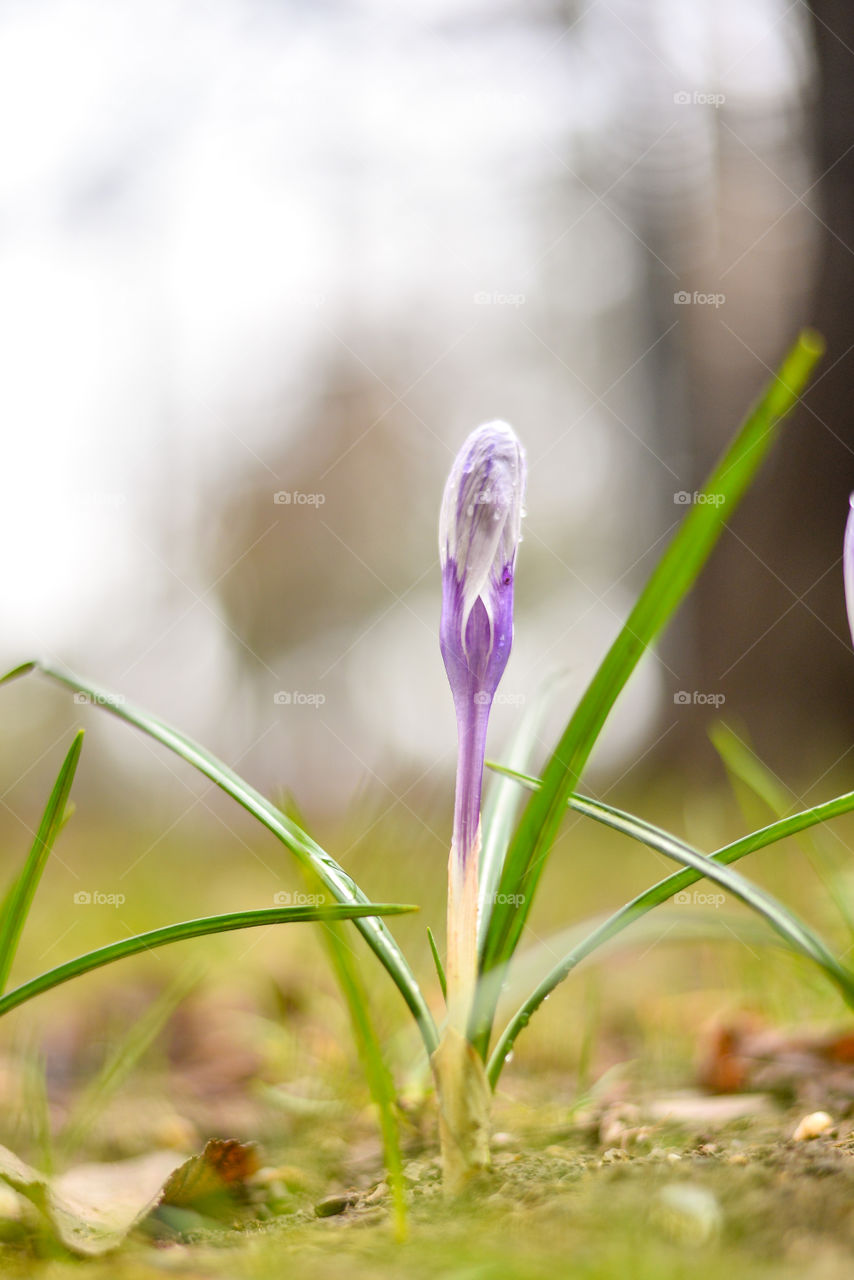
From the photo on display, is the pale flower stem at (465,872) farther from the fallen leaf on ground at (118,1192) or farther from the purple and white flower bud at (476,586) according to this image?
the fallen leaf on ground at (118,1192)

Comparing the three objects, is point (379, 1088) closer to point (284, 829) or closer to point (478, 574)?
point (284, 829)

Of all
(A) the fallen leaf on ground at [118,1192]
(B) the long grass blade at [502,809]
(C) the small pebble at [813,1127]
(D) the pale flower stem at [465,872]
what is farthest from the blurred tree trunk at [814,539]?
(A) the fallen leaf on ground at [118,1192]

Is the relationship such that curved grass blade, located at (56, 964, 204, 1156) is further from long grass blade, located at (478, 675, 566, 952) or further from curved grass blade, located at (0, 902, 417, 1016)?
long grass blade, located at (478, 675, 566, 952)

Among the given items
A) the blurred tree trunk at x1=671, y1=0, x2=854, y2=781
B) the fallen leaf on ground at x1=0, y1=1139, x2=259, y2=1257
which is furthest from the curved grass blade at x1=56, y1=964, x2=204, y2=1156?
the blurred tree trunk at x1=671, y1=0, x2=854, y2=781

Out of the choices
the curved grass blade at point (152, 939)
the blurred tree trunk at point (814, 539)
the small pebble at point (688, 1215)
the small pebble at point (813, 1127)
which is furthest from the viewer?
the blurred tree trunk at point (814, 539)

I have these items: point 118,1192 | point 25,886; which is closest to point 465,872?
point 25,886
